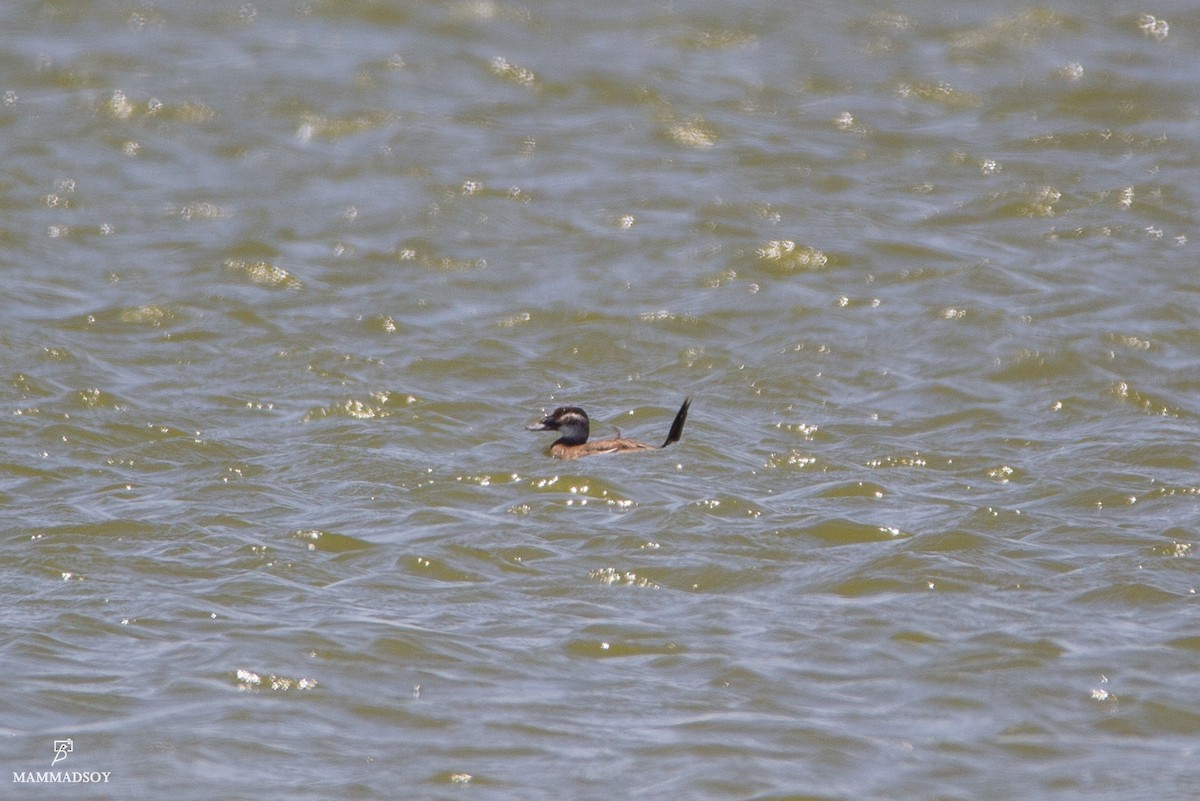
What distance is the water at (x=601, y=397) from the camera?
655 centimetres

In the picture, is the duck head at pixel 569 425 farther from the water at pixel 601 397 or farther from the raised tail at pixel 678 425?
the raised tail at pixel 678 425

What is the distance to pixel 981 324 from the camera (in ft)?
36.5

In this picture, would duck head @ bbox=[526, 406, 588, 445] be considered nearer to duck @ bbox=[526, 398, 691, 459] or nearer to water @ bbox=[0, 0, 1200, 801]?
duck @ bbox=[526, 398, 691, 459]

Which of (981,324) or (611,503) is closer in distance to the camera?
(611,503)

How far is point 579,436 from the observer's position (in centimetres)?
940

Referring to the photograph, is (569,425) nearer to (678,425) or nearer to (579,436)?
(579,436)

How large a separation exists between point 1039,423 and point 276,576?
4.37 m

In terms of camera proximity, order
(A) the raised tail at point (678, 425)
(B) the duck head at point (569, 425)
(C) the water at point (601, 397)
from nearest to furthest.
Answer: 1. (C) the water at point (601, 397)
2. (A) the raised tail at point (678, 425)
3. (B) the duck head at point (569, 425)

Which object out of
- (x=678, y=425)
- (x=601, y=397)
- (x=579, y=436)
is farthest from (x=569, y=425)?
(x=601, y=397)

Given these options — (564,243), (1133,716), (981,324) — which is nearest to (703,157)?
(564,243)

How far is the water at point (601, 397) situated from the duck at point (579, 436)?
0.53 ft

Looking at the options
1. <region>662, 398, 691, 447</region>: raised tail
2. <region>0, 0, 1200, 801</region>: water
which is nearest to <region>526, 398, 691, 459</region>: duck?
<region>662, 398, 691, 447</region>: raised tail

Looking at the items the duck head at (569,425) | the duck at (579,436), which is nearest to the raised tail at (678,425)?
the duck at (579,436)

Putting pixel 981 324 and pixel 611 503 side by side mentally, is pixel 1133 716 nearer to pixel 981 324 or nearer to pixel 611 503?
pixel 611 503
